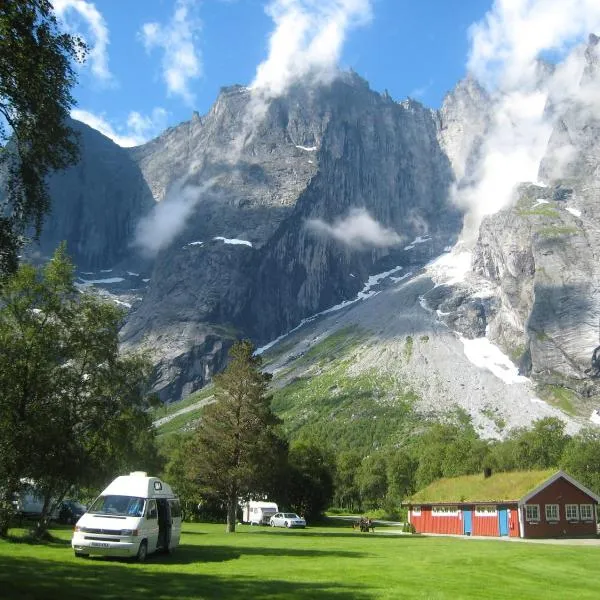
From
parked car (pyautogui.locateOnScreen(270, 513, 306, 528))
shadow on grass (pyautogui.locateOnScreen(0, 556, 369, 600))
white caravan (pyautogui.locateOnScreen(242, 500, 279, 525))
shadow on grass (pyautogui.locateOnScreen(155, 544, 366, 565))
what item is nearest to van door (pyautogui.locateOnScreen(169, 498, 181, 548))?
shadow on grass (pyautogui.locateOnScreen(155, 544, 366, 565))

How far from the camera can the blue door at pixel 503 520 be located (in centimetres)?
5409

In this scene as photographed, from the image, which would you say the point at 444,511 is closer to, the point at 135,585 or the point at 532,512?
the point at 532,512

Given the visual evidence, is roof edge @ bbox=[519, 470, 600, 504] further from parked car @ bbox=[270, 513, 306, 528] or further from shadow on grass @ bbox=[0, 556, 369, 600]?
shadow on grass @ bbox=[0, 556, 369, 600]

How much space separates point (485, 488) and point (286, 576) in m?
44.1

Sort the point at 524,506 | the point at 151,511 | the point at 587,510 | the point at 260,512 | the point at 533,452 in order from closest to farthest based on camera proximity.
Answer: the point at 151,511 < the point at 524,506 < the point at 587,510 < the point at 260,512 < the point at 533,452

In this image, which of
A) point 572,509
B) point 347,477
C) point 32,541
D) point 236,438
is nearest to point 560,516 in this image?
point 572,509

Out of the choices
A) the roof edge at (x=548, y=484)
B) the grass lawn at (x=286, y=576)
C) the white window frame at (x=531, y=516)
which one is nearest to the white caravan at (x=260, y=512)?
the white window frame at (x=531, y=516)

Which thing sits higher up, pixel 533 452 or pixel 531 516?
pixel 533 452

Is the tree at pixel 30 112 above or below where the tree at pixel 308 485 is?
above

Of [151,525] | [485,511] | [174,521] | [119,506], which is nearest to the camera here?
[119,506]

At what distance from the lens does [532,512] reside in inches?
2073

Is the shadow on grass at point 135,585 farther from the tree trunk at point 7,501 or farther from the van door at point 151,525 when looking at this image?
the tree trunk at point 7,501

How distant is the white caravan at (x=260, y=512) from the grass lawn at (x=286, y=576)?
4568 centimetres

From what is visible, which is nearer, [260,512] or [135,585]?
[135,585]
